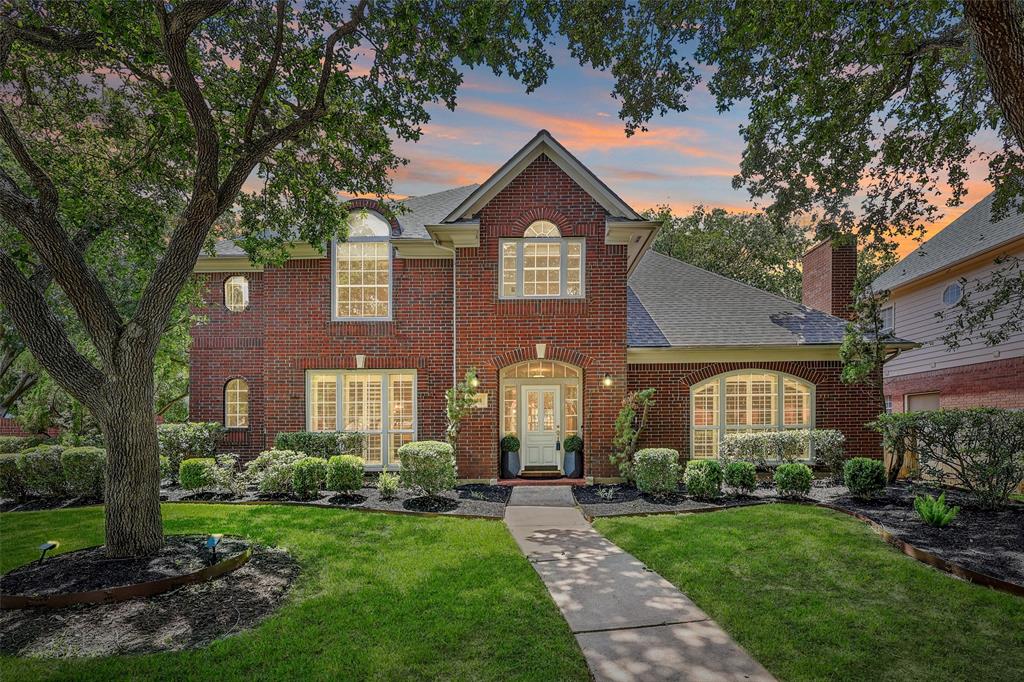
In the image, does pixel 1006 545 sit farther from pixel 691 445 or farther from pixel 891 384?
pixel 891 384

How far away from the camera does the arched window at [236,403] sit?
1404cm

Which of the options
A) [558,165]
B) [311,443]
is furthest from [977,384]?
[311,443]

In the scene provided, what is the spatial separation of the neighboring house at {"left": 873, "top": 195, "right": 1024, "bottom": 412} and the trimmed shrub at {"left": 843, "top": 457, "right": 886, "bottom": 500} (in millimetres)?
5811

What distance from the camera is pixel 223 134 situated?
7.57m

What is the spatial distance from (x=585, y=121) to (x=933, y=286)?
14.4 meters

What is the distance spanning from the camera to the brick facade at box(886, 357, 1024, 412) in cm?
1400

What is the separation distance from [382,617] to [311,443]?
8.18 meters

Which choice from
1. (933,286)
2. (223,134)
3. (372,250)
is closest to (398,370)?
(372,250)

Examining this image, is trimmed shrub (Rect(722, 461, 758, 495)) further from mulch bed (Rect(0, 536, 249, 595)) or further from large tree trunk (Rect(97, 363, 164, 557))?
large tree trunk (Rect(97, 363, 164, 557))

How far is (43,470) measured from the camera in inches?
410

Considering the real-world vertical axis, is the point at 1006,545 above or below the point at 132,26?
below

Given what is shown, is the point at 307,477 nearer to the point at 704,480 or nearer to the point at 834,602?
the point at 704,480

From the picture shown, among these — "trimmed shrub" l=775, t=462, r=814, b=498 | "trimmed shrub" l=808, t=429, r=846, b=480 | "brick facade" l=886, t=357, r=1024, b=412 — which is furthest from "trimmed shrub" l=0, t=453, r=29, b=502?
"brick facade" l=886, t=357, r=1024, b=412

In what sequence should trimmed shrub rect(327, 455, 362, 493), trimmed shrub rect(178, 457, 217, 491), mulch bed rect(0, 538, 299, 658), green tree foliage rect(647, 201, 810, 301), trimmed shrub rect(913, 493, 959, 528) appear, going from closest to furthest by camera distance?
mulch bed rect(0, 538, 299, 658)
trimmed shrub rect(913, 493, 959, 528)
trimmed shrub rect(327, 455, 362, 493)
trimmed shrub rect(178, 457, 217, 491)
green tree foliage rect(647, 201, 810, 301)
